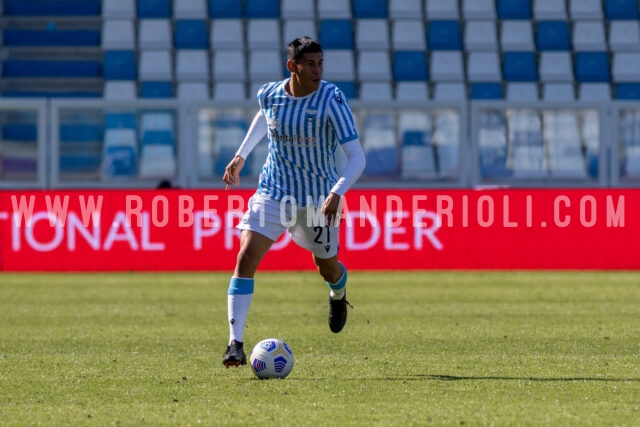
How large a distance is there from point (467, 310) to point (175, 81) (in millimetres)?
11140

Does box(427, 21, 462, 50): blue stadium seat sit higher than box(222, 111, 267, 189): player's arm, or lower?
higher

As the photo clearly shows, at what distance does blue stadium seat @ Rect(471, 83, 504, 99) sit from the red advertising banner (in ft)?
16.4

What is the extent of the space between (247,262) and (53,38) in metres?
15.8

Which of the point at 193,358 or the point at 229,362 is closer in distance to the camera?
the point at 229,362

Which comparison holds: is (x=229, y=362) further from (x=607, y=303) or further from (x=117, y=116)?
(x=117, y=116)

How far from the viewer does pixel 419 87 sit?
2147 cm

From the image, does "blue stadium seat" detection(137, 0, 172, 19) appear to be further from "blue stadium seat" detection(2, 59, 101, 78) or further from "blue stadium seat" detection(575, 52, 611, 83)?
"blue stadium seat" detection(575, 52, 611, 83)

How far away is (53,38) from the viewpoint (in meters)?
21.9

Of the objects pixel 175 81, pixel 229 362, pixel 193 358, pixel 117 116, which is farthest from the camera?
pixel 175 81

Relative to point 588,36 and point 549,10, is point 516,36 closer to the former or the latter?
point 549,10

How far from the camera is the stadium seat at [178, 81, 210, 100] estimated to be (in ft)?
69.0

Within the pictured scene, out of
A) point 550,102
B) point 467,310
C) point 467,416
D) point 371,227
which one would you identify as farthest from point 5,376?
point 550,102

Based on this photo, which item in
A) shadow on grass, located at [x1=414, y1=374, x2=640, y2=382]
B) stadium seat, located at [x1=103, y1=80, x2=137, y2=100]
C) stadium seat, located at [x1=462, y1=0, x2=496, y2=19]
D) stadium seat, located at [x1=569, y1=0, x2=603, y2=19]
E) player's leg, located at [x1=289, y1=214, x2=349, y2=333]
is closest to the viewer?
shadow on grass, located at [x1=414, y1=374, x2=640, y2=382]

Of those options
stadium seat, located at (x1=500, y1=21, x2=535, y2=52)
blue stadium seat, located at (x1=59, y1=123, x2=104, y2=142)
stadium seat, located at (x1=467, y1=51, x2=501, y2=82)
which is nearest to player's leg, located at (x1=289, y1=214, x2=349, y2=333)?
blue stadium seat, located at (x1=59, y1=123, x2=104, y2=142)
